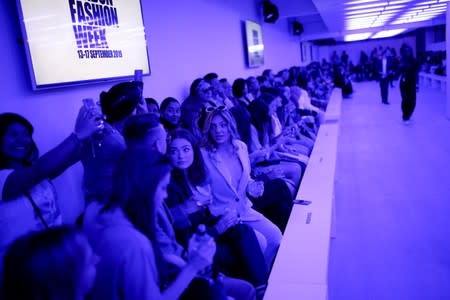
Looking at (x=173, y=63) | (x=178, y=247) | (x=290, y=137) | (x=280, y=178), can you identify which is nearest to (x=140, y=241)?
(x=178, y=247)

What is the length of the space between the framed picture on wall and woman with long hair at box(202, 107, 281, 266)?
5.37 m

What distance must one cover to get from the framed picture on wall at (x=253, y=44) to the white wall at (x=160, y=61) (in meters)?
0.17

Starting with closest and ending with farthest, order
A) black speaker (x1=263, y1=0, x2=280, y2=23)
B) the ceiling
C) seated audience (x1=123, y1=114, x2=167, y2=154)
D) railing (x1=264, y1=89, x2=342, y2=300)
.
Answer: railing (x1=264, y1=89, x2=342, y2=300), seated audience (x1=123, y1=114, x2=167, y2=154), the ceiling, black speaker (x1=263, y1=0, x2=280, y2=23)

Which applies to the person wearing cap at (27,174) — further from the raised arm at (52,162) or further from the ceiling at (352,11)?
the ceiling at (352,11)

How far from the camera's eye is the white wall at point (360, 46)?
28266 millimetres

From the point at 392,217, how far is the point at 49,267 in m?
3.75

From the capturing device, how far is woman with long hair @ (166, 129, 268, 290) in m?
2.36

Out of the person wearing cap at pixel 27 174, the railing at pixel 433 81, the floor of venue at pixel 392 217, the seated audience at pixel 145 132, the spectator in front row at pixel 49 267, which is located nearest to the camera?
the spectator in front row at pixel 49 267

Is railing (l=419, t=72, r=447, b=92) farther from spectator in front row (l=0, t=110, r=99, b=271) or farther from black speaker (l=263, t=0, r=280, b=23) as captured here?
spectator in front row (l=0, t=110, r=99, b=271)

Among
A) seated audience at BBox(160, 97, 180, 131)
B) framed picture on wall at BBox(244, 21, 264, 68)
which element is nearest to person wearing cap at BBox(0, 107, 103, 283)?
seated audience at BBox(160, 97, 180, 131)

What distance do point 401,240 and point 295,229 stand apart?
5.08 feet

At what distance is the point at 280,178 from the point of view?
3584mm

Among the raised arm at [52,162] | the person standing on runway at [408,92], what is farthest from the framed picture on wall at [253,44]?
the raised arm at [52,162]

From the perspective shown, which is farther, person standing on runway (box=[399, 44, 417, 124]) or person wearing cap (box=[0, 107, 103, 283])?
person standing on runway (box=[399, 44, 417, 124])
